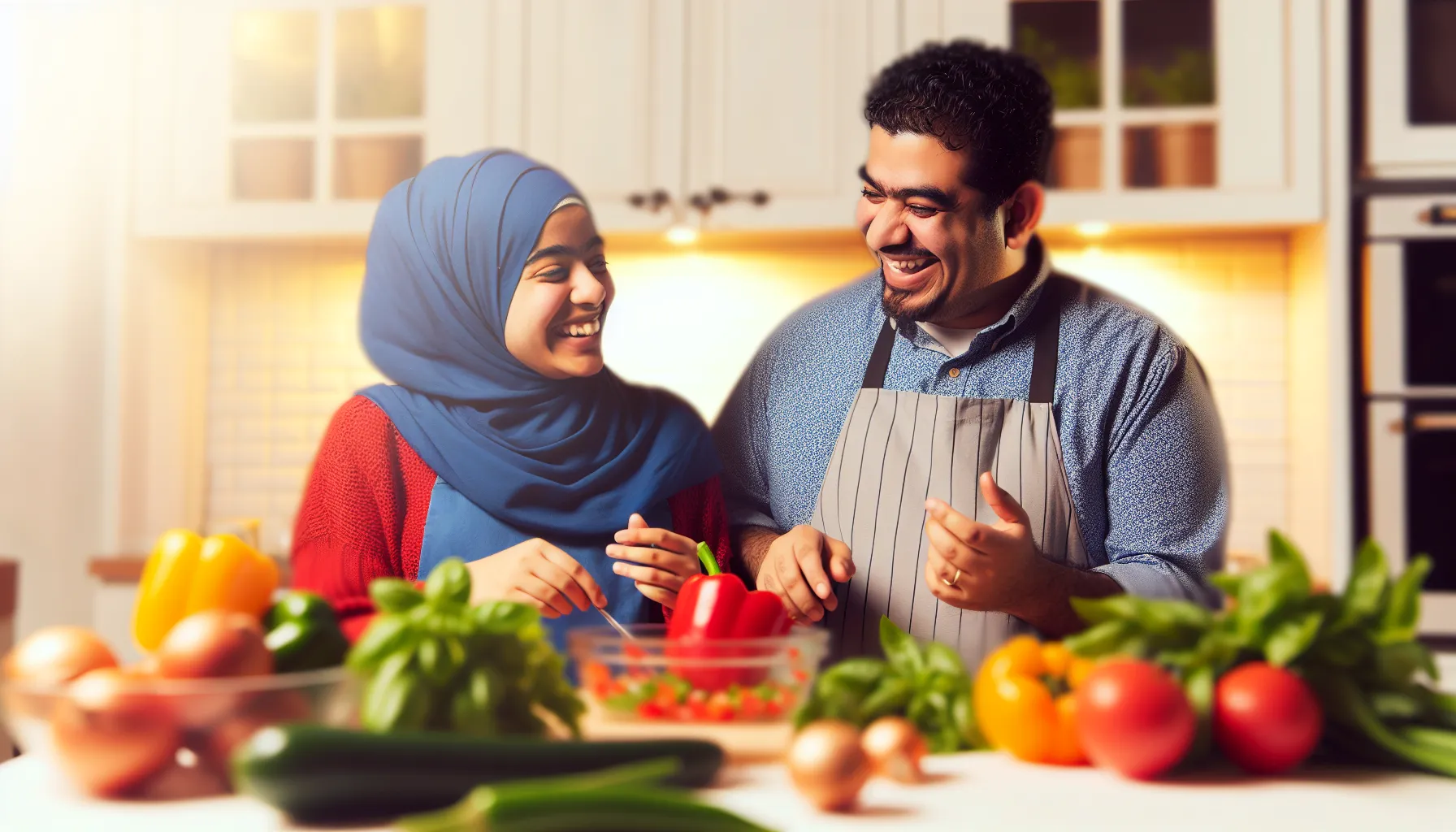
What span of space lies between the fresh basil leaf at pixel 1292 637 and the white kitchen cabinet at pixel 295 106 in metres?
2.07

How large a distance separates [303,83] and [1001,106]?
166 cm

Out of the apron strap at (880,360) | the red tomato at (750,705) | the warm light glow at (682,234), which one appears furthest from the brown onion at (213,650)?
the warm light glow at (682,234)

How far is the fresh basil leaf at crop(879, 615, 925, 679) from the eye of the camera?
88cm

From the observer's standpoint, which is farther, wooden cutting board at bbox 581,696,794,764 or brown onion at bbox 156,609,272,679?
wooden cutting board at bbox 581,696,794,764

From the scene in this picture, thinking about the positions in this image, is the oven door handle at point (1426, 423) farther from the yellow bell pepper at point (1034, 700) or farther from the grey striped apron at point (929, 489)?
the yellow bell pepper at point (1034, 700)

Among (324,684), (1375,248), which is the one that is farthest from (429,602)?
(1375,248)

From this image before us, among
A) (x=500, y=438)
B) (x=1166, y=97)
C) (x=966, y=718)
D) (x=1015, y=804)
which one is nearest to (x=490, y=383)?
(x=500, y=438)

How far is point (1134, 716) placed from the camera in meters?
0.76

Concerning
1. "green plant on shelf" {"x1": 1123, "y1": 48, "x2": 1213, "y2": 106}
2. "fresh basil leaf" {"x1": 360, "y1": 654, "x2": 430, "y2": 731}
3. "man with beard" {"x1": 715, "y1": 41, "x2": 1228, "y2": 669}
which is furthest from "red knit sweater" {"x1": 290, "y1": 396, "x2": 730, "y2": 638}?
"green plant on shelf" {"x1": 1123, "y1": 48, "x2": 1213, "y2": 106}

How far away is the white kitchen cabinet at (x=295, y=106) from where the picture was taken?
8.27 feet

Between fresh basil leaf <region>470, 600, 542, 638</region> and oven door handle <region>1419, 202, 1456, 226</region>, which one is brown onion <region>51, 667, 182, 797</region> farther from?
oven door handle <region>1419, 202, 1456, 226</region>

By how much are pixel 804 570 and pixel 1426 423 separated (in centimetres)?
153

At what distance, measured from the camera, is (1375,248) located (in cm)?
228

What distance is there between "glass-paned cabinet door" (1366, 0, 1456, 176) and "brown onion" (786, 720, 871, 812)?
2.10 m
